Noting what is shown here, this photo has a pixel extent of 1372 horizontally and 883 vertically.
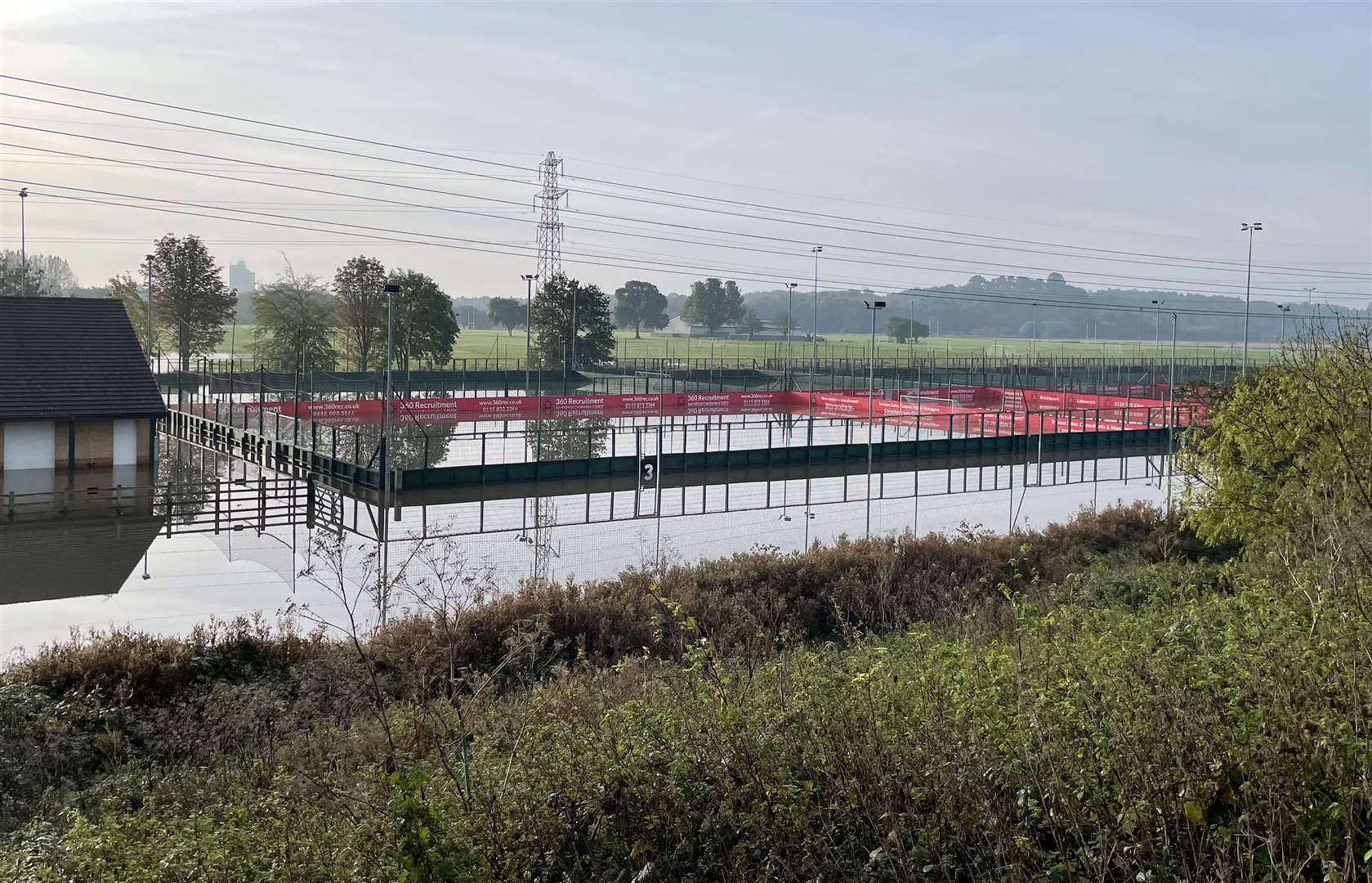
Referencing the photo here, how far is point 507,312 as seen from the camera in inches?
6033

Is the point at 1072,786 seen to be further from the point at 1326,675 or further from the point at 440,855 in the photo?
the point at 440,855

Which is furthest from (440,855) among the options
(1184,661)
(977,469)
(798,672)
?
(977,469)

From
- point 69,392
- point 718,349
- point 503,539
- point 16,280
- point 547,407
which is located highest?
point 16,280

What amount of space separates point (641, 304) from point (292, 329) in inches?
3940

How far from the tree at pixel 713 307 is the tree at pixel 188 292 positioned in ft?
318

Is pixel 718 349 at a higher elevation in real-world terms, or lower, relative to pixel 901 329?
lower

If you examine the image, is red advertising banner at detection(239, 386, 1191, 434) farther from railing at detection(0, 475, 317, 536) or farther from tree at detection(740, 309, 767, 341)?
tree at detection(740, 309, 767, 341)

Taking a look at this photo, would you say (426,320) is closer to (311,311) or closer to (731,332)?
(311,311)

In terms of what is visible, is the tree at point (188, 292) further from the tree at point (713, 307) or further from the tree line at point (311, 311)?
the tree at point (713, 307)

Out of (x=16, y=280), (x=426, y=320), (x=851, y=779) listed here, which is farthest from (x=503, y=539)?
(x=16, y=280)

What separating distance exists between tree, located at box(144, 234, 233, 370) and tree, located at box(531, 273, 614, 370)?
48.6 feet

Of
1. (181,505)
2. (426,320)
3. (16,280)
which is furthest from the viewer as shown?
(16,280)

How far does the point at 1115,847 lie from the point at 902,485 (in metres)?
25.5

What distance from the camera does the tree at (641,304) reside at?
155m
